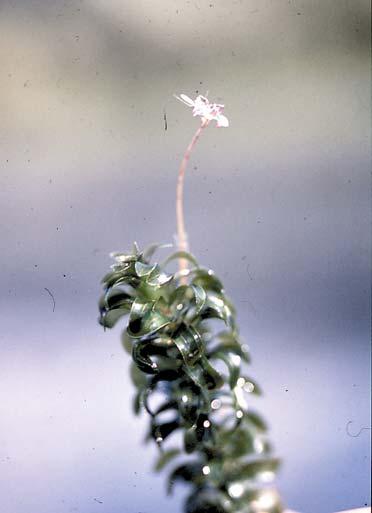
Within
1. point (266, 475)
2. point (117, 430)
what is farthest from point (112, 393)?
point (266, 475)

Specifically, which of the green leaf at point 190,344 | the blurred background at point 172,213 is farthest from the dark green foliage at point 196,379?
the blurred background at point 172,213

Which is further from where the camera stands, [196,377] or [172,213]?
[172,213]

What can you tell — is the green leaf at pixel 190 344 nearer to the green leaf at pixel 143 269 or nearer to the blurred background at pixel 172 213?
the green leaf at pixel 143 269

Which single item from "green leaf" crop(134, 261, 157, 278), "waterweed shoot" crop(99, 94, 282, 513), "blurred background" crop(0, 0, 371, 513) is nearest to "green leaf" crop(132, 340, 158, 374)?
"waterweed shoot" crop(99, 94, 282, 513)

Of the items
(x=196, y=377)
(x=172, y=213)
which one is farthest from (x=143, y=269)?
(x=172, y=213)

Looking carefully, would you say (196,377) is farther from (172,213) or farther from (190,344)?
(172,213)

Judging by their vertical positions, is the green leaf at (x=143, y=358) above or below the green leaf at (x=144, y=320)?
below
